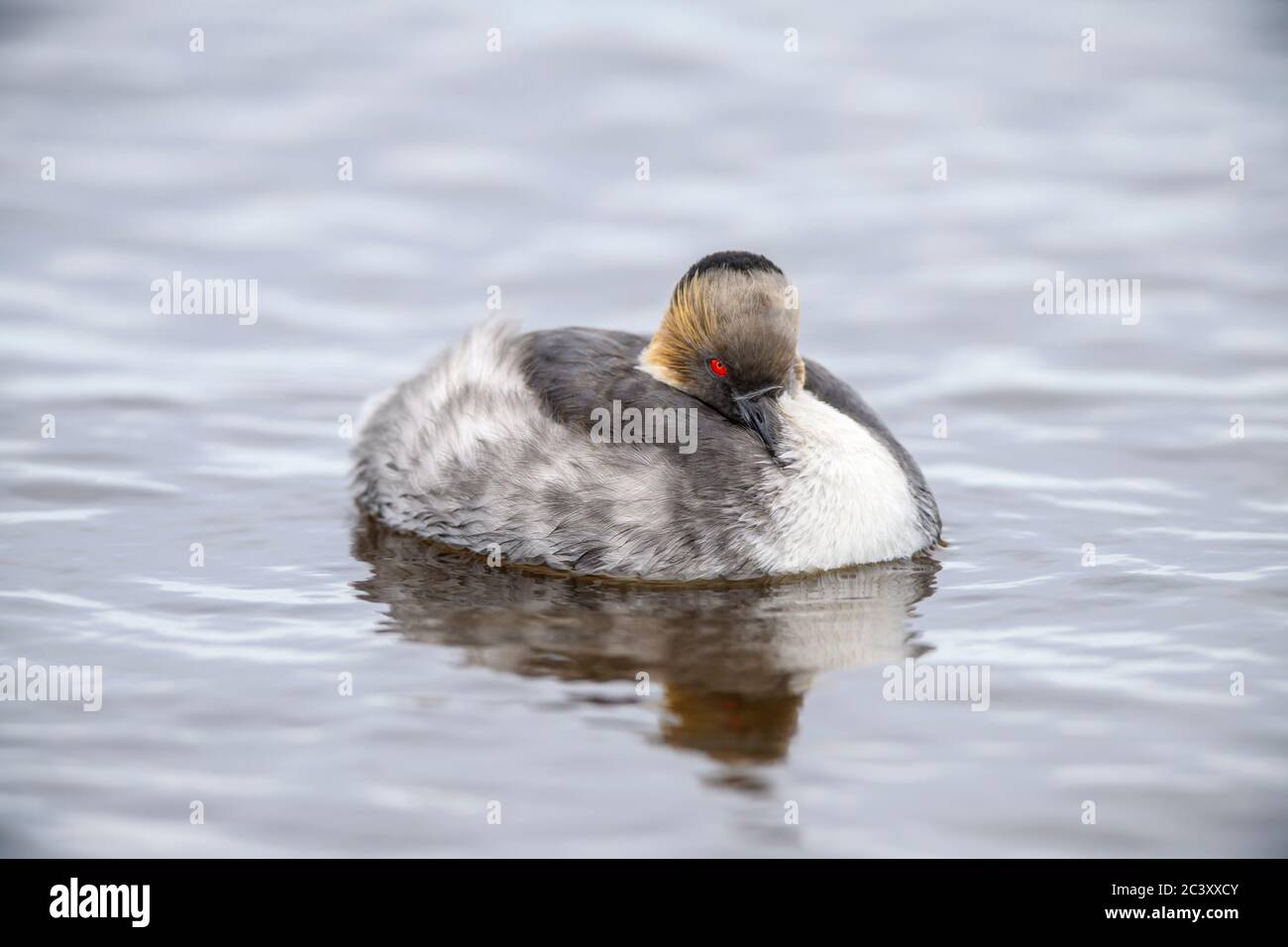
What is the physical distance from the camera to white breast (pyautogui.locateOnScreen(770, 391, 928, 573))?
8.42 m
